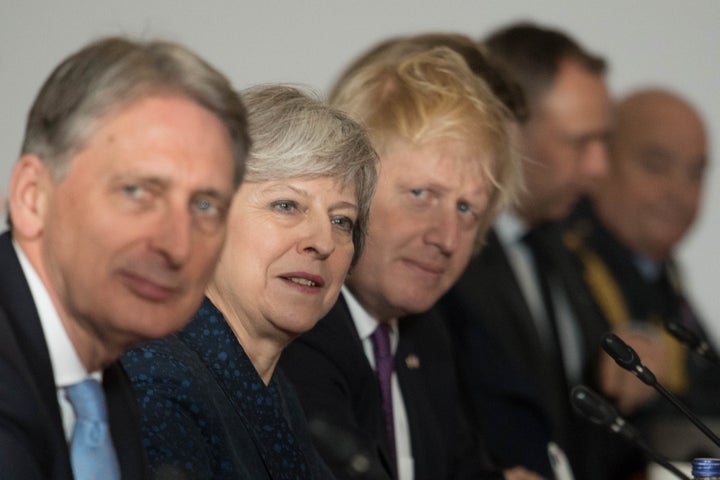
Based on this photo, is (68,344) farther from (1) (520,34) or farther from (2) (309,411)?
(1) (520,34)

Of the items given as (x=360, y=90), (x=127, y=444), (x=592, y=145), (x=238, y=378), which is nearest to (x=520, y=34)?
(x=592, y=145)

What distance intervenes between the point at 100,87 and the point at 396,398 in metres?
1.61

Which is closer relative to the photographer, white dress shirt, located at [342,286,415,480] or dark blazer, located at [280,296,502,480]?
dark blazer, located at [280,296,502,480]

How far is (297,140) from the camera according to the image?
2.28 metres

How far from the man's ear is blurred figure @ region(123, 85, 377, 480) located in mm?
628

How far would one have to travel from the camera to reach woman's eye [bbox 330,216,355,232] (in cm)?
235

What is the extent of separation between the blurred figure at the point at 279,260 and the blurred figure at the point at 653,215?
2.77 meters

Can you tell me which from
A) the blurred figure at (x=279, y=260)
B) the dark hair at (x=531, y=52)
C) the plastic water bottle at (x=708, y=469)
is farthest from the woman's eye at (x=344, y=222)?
the dark hair at (x=531, y=52)

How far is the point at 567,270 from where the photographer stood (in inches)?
181

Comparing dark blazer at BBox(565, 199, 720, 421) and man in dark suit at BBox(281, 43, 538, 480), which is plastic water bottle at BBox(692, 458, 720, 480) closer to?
man in dark suit at BBox(281, 43, 538, 480)

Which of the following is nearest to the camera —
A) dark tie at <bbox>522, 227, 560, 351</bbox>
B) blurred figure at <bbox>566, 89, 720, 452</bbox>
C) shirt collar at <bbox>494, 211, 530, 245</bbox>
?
dark tie at <bbox>522, 227, 560, 351</bbox>

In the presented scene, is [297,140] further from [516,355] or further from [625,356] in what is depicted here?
[516,355]

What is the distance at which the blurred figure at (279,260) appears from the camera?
219cm

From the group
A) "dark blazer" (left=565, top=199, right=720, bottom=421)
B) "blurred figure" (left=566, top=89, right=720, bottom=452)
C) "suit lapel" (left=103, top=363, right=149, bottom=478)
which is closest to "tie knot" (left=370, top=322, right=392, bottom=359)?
"suit lapel" (left=103, top=363, right=149, bottom=478)
